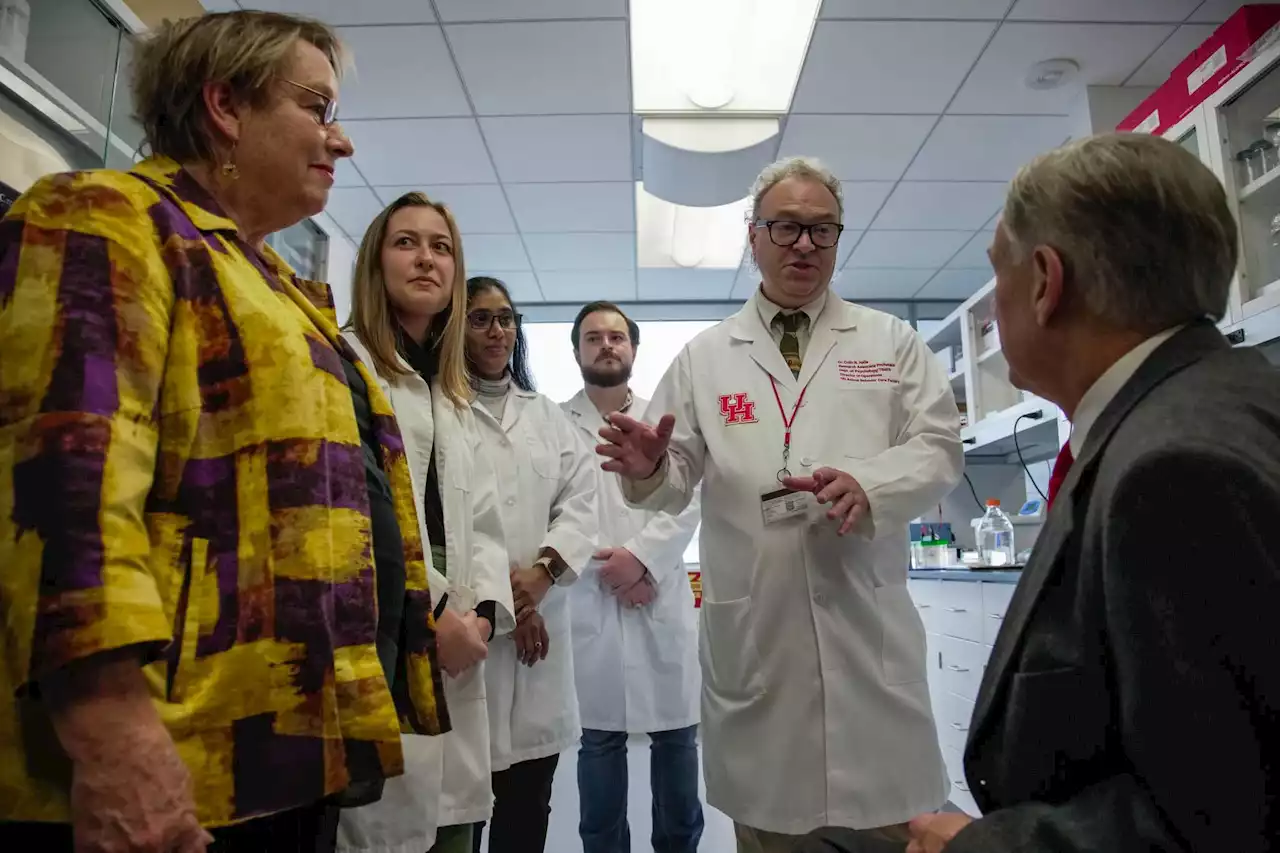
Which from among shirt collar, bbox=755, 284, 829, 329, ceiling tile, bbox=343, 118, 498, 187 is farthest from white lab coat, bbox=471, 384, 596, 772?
ceiling tile, bbox=343, 118, 498, 187

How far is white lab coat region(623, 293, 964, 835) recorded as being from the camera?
1.20 meters

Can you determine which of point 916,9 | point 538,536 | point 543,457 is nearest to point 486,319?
point 543,457

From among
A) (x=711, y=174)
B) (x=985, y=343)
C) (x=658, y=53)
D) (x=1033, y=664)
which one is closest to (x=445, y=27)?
(x=658, y=53)

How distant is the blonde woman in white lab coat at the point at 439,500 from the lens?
1099 mm

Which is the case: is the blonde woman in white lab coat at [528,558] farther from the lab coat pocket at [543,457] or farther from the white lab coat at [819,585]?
the white lab coat at [819,585]

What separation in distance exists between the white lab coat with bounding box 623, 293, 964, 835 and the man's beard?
103cm

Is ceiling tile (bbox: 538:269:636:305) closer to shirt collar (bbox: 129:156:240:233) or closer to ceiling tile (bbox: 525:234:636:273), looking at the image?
ceiling tile (bbox: 525:234:636:273)

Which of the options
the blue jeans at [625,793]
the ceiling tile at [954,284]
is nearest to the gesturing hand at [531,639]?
the blue jeans at [625,793]

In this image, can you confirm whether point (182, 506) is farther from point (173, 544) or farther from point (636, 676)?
point (636, 676)

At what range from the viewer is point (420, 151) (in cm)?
327

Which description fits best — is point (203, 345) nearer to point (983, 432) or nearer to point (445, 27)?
point (445, 27)

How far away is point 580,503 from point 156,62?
107 centimetres

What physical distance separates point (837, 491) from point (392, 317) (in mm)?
815

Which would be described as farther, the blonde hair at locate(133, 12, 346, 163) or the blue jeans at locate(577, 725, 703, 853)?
the blue jeans at locate(577, 725, 703, 853)
